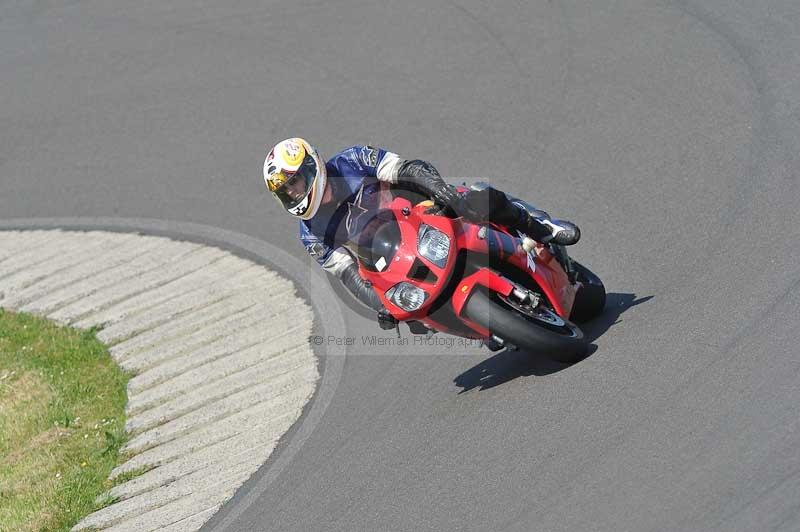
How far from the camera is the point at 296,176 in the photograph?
698cm

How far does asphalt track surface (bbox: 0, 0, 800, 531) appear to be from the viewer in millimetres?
5844

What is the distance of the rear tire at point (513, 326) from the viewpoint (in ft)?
21.1

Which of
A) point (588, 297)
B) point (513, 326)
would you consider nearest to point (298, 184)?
point (513, 326)

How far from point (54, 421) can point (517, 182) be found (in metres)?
4.81

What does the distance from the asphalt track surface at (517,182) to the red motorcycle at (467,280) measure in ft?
1.41

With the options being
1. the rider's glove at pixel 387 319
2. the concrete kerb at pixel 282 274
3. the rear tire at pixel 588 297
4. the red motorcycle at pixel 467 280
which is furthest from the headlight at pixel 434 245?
the concrete kerb at pixel 282 274

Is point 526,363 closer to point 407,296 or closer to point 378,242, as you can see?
point 407,296

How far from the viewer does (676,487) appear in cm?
536

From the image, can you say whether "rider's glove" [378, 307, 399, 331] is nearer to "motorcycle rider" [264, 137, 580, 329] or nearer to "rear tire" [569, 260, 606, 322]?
"motorcycle rider" [264, 137, 580, 329]

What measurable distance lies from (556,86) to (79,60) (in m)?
7.32

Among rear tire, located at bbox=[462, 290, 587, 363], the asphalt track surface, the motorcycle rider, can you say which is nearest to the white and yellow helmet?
the motorcycle rider

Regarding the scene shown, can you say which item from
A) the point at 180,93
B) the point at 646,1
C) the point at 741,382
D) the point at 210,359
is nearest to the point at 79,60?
the point at 180,93

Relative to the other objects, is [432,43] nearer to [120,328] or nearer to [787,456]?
[120,328]

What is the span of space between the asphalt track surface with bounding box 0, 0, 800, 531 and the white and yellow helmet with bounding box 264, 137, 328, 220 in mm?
1701
